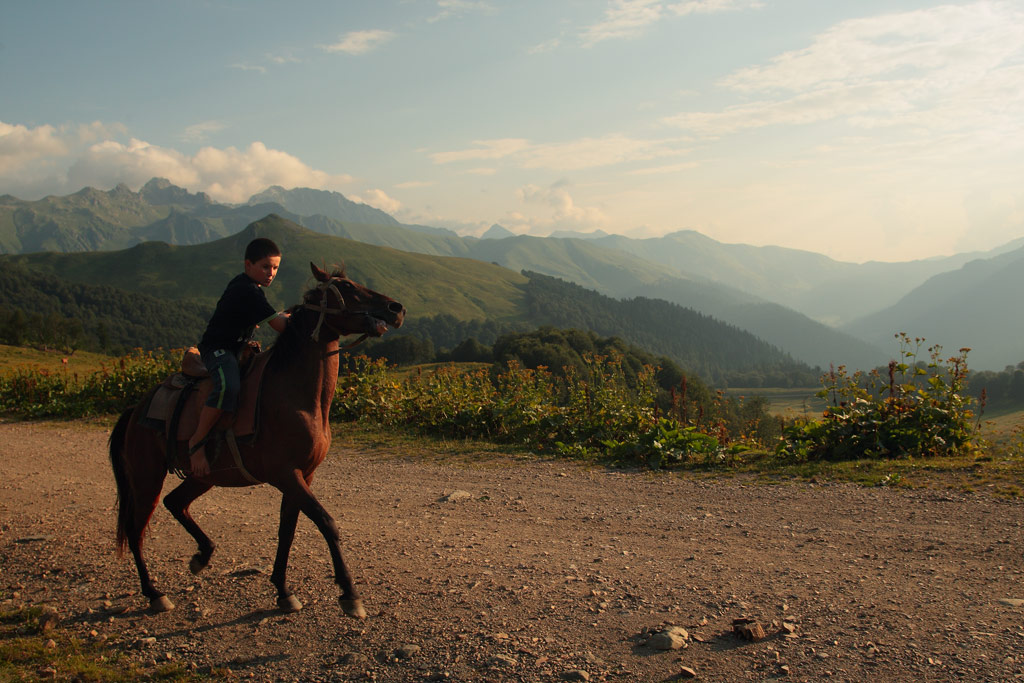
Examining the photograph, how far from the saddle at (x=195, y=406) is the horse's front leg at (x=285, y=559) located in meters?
0.63

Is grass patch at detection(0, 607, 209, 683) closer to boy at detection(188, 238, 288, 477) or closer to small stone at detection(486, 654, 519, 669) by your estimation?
boy at detection(188, 238, 288, 477)

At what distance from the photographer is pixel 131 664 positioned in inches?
187

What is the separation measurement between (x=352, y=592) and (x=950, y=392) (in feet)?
33.1

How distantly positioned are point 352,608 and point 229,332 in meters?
2.54

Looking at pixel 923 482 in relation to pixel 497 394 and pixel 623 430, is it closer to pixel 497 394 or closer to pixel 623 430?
pixel 623 430

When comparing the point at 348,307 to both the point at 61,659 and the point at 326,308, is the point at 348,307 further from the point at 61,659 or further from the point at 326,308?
the point at 61,659

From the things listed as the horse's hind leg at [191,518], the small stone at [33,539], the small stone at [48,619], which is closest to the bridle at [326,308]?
the horse's hind leg at [191,518]

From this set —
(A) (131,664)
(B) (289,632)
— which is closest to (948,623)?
(B) (289,632)

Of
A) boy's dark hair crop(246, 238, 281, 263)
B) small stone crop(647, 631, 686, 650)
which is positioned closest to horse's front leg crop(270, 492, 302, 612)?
boy's dark hair crop(246, 238, 281, 263)

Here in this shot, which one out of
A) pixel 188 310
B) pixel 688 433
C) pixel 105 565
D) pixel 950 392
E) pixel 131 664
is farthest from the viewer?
pixel 188 310

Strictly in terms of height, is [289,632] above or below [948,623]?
below

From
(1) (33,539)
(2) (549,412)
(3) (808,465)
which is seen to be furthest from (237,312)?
(2) (549,412)

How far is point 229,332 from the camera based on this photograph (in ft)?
18.5

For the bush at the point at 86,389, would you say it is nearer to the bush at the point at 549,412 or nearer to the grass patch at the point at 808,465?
the bush at the point at 549,412
